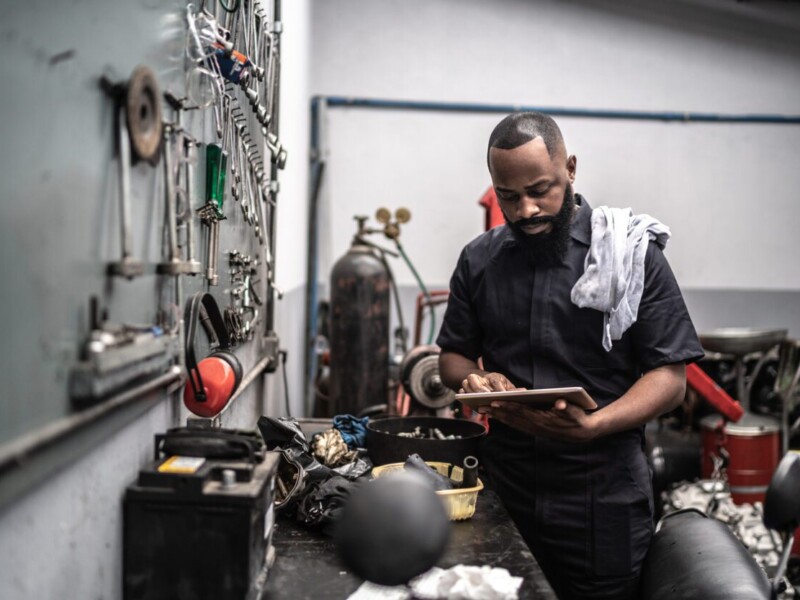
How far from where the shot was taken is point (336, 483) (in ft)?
4.57

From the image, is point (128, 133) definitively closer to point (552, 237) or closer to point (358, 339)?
point (552, 237)

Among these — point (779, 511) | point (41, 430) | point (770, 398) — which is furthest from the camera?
point (770, 398)

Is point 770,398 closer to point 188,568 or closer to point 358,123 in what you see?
point 358,123

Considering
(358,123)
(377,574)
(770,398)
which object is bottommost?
(770,398)

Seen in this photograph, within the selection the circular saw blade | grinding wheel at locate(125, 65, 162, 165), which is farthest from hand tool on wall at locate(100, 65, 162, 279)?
the circular saw blade

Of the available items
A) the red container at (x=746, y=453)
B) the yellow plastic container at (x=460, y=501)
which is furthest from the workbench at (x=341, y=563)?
the red container at (x=746, y=453)

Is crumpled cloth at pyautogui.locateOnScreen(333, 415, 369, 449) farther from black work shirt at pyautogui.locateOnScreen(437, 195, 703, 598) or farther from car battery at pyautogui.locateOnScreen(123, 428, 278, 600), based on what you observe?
car battery at pyautogui.locateOnScreen(123, 428, 278, 600)

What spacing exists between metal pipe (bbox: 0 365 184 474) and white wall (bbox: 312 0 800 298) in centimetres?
405

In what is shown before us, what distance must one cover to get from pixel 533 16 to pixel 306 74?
1752mm

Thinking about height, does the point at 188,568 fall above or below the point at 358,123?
below

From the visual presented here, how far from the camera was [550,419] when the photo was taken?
5.03ft

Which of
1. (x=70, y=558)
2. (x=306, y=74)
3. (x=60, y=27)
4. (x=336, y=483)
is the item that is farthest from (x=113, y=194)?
(x=306, y=74)

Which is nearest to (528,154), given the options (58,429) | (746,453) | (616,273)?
(616,273)

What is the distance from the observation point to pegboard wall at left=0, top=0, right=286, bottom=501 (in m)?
0.69
